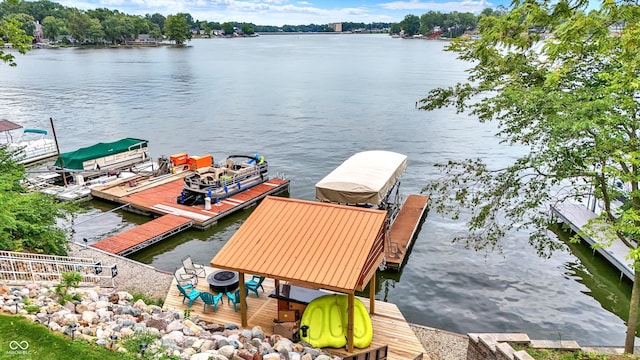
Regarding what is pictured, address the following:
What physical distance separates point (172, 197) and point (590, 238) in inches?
786

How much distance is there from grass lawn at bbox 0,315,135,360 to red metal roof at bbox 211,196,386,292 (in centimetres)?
289

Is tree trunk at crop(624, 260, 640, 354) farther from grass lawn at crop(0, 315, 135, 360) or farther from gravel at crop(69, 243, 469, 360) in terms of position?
grass lawn at crop(0, 315, 135, 360)

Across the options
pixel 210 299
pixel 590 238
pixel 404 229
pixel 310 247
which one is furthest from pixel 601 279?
pixel 210 299

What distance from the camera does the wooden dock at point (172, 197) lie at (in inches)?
856

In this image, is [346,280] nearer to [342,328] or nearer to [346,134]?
[342,328]

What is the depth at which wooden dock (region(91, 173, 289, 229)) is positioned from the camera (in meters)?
21.8

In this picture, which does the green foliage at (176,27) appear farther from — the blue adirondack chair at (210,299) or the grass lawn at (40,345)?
the grass lawn at (40,345)

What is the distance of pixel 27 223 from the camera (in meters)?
12.5

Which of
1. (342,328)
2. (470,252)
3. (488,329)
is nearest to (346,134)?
(470,252)

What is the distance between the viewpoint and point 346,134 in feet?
138

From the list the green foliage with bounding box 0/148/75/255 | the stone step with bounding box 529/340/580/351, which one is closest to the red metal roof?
the stone step with bounding box 529/340/580/351

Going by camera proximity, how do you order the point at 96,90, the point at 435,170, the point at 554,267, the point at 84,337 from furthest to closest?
the point at 96,90
the point at 435,170
the point at 554,267
the point at 84,337

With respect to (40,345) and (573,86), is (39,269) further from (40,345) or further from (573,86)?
(573,86)

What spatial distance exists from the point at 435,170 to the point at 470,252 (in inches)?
486
